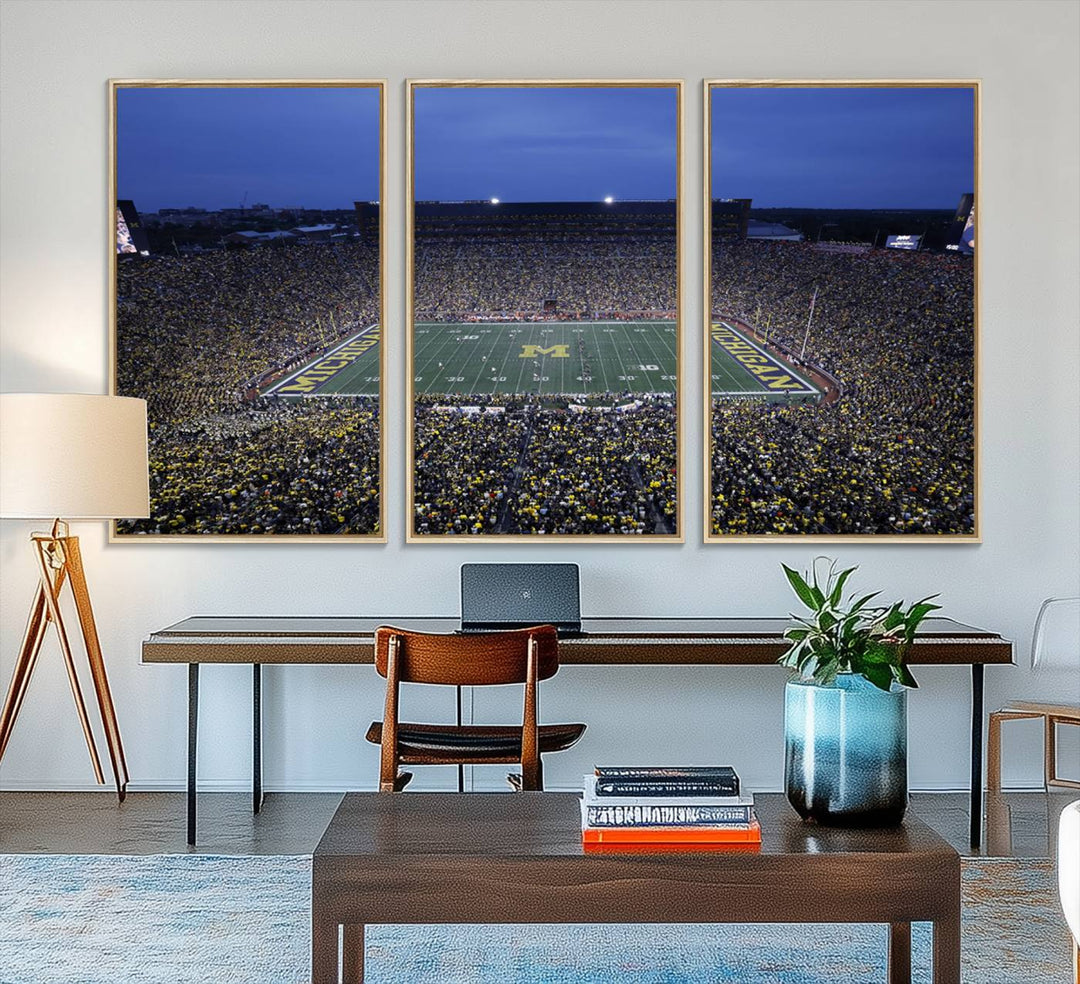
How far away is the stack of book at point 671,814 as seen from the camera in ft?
7.25

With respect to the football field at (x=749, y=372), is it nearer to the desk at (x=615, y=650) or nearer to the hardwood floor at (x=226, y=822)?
the desk at (x=615, y=650)

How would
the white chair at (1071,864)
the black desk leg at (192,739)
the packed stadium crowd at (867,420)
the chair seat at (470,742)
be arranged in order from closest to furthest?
the white chair at (1071,864)
the chair seat at (470,742)
the black desk leg at (192,739)
the packed stadium crowd at (867,420)

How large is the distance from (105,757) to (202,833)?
0.85 m

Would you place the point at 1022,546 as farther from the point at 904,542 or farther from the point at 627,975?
A: the point at 627,975

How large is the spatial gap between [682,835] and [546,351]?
2.77m

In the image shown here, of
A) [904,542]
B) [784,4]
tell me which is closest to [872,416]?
[904,542]

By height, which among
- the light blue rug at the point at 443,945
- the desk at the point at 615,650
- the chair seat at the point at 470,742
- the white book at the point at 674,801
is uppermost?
the desk at the point at 615,650

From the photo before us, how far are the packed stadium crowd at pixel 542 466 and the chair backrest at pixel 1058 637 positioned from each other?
138 centimetres

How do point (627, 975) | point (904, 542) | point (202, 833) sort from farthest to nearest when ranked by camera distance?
point (904, 542)
point (202, 833)
point (627, 975)

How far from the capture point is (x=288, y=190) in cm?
473

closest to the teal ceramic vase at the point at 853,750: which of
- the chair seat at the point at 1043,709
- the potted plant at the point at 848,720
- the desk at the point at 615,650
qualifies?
the potted plant at the point at 848,720

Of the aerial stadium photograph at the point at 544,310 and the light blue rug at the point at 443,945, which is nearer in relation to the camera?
the light blue rug at the point at 443,945

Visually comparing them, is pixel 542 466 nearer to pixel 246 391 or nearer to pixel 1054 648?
pixel 246 391

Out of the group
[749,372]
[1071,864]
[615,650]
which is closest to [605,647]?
[615,650]
